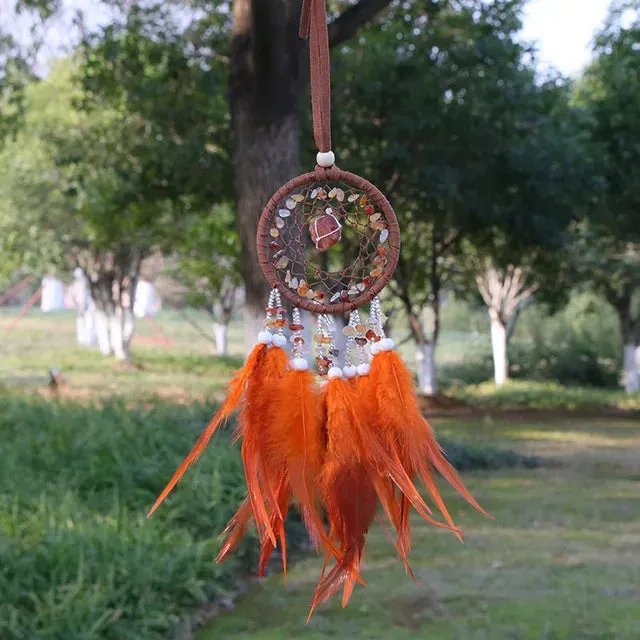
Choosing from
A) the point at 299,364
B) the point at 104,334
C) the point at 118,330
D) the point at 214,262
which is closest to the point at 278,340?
the point at 299,364

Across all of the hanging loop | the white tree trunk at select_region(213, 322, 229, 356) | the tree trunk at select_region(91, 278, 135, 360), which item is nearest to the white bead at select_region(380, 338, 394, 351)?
the hanging loop

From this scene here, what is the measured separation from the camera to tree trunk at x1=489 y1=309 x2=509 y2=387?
1980cm

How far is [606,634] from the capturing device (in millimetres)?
4457

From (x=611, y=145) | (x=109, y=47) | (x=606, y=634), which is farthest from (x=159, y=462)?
(x=611, y=145)

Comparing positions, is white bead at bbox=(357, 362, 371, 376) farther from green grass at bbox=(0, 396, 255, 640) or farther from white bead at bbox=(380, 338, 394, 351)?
green grass at bbox=(0, 396, 255, 640)

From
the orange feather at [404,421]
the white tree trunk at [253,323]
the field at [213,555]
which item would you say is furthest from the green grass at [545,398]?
the orange feather at [404,421]

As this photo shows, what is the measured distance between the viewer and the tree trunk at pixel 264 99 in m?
5.84

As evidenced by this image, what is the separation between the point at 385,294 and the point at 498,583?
12551mm

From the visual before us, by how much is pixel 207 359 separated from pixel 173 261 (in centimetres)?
599

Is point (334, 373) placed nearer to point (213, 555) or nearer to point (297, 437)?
point (297, 437)

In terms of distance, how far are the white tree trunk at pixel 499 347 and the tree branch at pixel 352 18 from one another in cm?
1380

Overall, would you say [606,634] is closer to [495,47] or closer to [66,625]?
[66,625]

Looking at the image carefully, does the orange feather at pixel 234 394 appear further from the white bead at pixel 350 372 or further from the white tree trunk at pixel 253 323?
the white tree trunk at pixel 253 323

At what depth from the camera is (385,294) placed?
17.8 m
